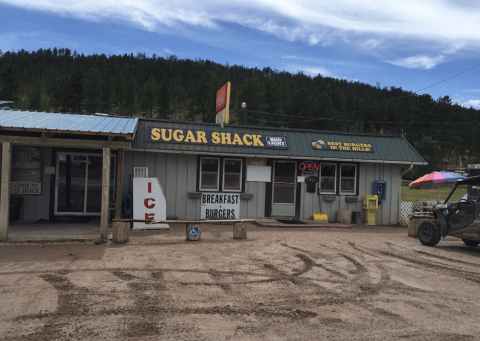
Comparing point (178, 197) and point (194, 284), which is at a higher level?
point (178, 197)

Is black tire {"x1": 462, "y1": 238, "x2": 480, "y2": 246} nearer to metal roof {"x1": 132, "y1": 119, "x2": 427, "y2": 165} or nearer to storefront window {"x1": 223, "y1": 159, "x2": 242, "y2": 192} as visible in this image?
metal roof {"x1": 132, "y1": 119, "x2": 427, "y2": 165}

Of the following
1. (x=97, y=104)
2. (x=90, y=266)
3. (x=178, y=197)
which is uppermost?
(x=97, y=104)

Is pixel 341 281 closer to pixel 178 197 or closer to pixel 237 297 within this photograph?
pixel 237 297

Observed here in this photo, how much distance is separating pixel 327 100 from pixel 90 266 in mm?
68173

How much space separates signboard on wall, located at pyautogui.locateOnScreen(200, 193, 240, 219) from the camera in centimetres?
1388

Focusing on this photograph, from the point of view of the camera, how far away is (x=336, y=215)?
49.5 ft

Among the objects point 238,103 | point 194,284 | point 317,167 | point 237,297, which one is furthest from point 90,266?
point 238,103

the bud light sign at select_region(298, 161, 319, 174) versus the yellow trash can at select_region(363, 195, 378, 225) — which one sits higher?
the bud light sign at select_region(298, 161, 319, 174)

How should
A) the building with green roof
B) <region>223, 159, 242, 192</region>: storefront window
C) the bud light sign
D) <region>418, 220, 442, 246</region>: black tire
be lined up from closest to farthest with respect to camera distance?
<region>418, 220, 442, 246</region>: black tire < the building with green roof < <region>223, 159, 242, 192</region>: storefront window < the bud light sign

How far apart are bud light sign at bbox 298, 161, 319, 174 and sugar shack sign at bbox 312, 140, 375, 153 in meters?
0.66

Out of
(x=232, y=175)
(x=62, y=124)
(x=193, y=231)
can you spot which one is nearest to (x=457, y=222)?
(x=193, y=231)

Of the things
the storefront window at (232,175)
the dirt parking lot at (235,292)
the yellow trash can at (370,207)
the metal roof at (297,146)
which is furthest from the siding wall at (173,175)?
the yellow trash can at (370,207)

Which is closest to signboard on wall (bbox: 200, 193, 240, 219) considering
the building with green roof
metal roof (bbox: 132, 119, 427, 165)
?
the building with green roof

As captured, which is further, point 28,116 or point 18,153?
point 18,153
